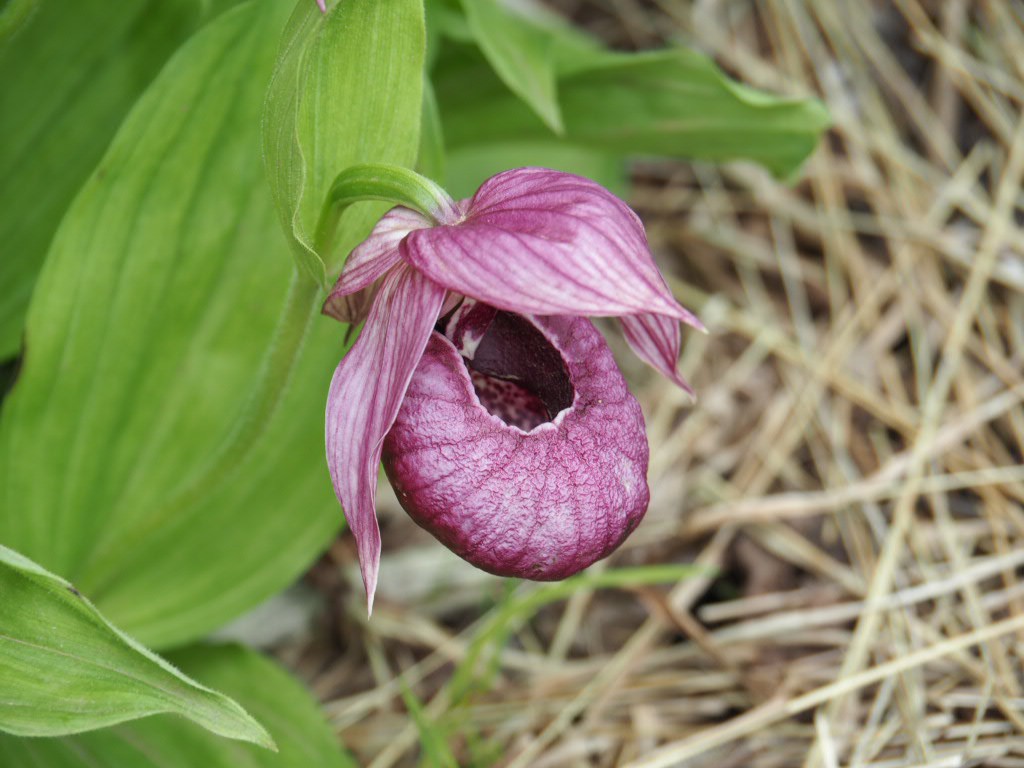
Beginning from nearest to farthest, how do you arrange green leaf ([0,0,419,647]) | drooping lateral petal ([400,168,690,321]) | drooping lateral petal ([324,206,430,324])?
drooping lateral petal ([400,168,690,321]), drooping lateral petal ([324,206,430,324]), green leaf ([0,0,419,647])

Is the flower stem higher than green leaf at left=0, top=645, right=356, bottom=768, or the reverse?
the flower stem

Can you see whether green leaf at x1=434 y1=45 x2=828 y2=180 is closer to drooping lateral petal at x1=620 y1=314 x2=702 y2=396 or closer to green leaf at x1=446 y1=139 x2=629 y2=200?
green leaf at x1=446 y1=139 x2=629 y2=200

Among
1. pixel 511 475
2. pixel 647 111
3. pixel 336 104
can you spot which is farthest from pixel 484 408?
pixel 647 111

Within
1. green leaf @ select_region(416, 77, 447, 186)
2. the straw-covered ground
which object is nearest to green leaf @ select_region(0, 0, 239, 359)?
green leaf @ select_region(416, 77, 447, 186)

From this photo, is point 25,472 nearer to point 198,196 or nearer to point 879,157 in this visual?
point 198,196

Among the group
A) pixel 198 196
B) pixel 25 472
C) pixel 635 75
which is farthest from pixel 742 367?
pixel 25 472

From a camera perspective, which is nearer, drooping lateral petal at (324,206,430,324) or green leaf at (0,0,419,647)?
drooping lateral petal at (324,206,430,324)
